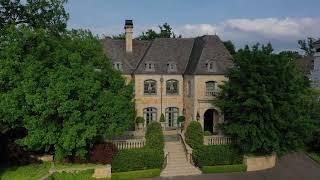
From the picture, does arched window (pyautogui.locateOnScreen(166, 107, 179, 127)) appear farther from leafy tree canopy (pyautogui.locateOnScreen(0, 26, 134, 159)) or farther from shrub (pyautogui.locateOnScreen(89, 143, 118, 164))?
leafy tree canopy (pyautogui.locateOnScreen(0, 26, 134, 159))

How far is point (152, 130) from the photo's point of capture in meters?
34.1

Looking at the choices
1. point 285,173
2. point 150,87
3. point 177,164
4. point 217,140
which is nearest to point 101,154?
point 177,164

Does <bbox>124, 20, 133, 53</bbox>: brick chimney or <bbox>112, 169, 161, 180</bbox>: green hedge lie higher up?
<bbox>124, 20, 133, 53</bbox>: brick chimney

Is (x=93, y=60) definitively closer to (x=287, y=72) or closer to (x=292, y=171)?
(x=287, y=72)

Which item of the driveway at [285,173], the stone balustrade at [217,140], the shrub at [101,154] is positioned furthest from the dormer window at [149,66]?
the driveway at [285,173]

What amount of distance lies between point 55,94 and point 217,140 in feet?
46.2

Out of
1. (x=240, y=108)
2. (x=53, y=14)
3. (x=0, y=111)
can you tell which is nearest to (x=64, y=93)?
(x=0, y=111)

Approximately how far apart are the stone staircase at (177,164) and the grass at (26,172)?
820 cm

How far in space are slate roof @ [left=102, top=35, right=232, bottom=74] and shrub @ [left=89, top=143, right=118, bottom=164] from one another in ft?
38.6

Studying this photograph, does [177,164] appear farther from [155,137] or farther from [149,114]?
[149,114]

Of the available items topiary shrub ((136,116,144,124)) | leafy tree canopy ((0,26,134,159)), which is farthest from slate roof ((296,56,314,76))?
leafy tree canopy ((0,26,134,159))

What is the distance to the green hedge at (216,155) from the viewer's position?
112 feet

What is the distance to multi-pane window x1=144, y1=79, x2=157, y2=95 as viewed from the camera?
141ft

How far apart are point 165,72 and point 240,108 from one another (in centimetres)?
1068
